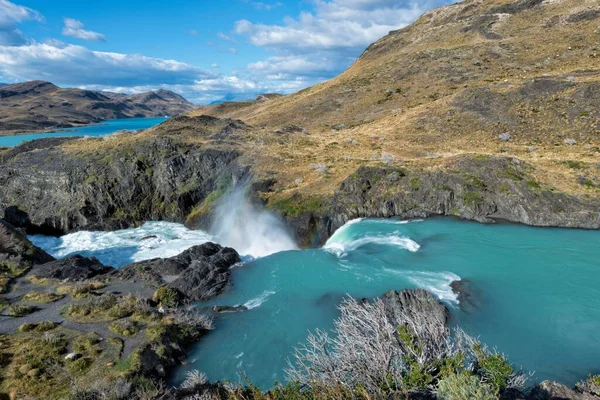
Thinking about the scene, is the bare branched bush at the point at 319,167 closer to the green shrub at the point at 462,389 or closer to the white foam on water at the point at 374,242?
the white foam on water at the point at 374,242

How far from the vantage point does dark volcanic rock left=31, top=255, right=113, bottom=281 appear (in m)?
32.8

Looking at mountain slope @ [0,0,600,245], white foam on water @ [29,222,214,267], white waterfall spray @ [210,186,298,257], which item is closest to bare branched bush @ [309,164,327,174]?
mountain slope @ [0,0,600,245]

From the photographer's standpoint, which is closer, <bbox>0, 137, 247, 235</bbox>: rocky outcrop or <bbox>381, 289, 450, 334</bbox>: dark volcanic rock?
<bbox>381, 289, 450, 334</bbox>: dark volcanic rock

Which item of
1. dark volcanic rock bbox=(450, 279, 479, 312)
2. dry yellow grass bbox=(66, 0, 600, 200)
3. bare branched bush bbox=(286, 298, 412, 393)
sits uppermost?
dry yellow grass bbox=(66, 0, 600, 200)

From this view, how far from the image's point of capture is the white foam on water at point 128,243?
4348cm

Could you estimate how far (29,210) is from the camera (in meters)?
57.0

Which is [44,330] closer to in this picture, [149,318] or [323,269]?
[149,318]

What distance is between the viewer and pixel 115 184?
2271 inches

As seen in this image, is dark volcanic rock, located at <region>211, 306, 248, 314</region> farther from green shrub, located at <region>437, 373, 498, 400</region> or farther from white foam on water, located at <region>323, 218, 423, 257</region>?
green shrub, located at <region>437, 373, 498, 400</region>

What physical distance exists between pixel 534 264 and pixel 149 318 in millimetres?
29507

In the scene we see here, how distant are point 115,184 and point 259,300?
39.7 meters

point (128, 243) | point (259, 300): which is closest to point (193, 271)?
point (259, 300)

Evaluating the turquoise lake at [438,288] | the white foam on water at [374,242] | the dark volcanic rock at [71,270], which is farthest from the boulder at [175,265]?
the white foam on water at [374,242]

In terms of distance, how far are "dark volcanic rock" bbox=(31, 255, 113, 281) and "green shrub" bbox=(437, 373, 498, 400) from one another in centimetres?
3169
